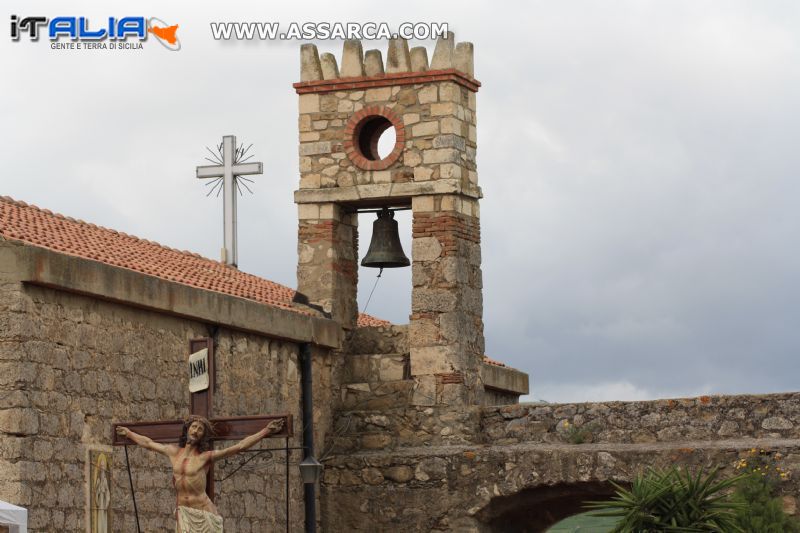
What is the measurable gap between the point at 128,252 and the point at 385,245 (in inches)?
135

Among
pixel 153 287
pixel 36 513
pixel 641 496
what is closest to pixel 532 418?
pixel 641 496

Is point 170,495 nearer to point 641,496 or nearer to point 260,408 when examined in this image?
point 260,408

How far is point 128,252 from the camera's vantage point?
57.0ft

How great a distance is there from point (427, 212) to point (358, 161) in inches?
38.6

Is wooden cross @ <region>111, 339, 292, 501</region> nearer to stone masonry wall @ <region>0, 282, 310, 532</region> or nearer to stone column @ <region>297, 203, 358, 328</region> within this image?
stone masonry wall @ <region>0, 282, 310, 532</region>

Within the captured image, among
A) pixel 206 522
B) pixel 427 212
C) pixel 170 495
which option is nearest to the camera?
pixel 206 522

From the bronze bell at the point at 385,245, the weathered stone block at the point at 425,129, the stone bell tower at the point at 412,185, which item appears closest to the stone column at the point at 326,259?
the stone bell tower at the point at 412,185

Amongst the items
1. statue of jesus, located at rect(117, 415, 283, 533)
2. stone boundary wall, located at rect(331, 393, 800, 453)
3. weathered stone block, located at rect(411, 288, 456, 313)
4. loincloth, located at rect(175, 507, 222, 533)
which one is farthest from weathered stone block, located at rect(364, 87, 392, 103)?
loincloth, located at rect(175, 507, 222, 533)

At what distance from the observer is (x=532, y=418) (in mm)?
18703

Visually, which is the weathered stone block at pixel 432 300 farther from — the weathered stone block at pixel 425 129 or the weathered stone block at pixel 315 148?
the weathered stone block at pixel 315 148

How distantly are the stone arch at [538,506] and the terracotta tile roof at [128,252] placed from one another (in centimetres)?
299

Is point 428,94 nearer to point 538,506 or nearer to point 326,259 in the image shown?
point 326,259

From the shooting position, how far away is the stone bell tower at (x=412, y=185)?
19.1 meters

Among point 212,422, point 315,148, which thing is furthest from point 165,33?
point 212,422
